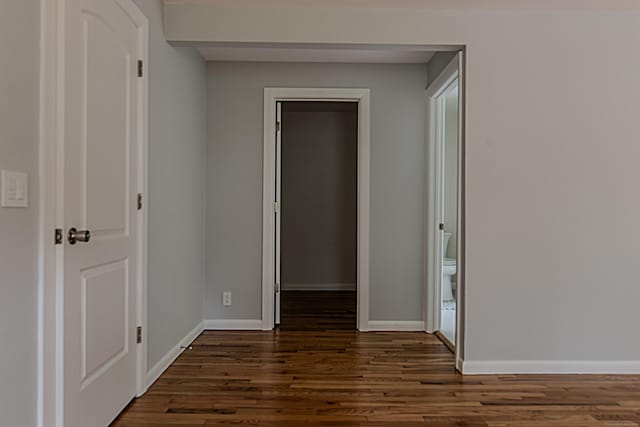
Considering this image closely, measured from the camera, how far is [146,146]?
2604mm

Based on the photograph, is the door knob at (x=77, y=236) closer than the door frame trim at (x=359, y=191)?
Yes

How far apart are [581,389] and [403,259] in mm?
1641

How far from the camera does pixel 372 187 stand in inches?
158

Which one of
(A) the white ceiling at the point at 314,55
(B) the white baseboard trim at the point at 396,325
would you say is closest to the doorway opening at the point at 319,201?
(B) the white baseboard trim at the point at 396,325

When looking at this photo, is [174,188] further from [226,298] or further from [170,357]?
[226,298]

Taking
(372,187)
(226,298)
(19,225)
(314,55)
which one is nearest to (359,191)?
(372,187)

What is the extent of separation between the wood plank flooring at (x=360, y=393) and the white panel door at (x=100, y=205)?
1.15 ft

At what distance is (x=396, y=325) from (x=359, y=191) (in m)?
1.17

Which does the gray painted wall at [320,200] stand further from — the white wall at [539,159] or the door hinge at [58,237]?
the door hinge at [58,237]

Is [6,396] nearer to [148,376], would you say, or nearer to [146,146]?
[148,376]

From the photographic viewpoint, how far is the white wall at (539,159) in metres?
2.95

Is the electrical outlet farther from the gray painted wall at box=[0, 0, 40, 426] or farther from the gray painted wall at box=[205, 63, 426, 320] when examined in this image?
the gray painted wall at box=[0, 0, 40, 426]

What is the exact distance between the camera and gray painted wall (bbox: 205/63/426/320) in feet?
13.1

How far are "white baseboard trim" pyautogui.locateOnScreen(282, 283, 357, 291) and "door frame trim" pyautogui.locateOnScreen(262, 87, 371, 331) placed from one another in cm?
218
